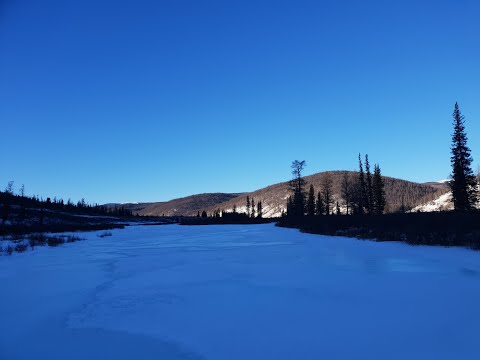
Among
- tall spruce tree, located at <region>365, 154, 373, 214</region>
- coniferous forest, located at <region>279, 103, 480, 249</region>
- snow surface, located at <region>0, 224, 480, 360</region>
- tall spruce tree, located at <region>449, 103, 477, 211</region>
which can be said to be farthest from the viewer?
tall spruce tree, located at <region>365, 154, 373, 214</region>

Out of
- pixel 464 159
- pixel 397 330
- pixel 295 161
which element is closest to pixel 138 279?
pixel 397 330

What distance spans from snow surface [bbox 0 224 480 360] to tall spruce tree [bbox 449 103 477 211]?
32.9 m

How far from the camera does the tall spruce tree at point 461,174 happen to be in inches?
1451

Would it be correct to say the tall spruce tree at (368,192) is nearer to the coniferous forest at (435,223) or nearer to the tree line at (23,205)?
the coniferous forest at (435,223)

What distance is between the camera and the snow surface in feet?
13.4

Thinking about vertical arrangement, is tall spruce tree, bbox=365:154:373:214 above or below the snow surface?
above

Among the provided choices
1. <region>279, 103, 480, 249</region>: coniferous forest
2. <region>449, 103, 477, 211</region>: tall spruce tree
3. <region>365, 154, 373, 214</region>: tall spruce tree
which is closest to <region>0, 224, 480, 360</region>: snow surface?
<region>279, 103, 480, 249</region>: coniferous forest

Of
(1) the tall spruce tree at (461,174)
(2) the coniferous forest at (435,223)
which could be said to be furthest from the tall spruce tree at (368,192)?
(1) the tall spruce tree at (461,174)

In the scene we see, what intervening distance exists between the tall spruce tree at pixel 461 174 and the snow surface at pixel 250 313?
32.9 meters

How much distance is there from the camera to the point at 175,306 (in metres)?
6.11

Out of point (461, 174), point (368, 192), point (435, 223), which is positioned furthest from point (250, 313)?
point (368, 192)

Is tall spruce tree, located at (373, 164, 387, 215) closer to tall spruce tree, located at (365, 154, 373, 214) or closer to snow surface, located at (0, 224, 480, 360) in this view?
tall spruce tree, located at (365, 154, 373, 214)

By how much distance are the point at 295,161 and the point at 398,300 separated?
56278 millimetres

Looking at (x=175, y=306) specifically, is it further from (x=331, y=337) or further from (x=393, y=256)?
(x=393, y=256)
